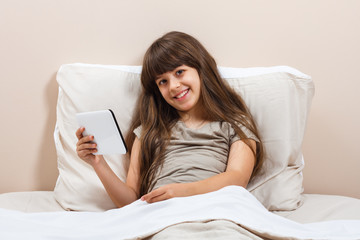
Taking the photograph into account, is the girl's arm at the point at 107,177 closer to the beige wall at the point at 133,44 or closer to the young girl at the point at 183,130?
the young girl at the point at 183,130

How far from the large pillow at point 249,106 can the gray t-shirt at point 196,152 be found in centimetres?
11

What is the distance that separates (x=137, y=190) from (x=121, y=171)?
10 centimetres

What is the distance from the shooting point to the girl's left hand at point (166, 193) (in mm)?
1034

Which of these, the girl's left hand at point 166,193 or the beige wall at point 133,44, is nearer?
the girl's left hand at point 166,193

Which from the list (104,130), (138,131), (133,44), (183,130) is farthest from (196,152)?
(133,44)

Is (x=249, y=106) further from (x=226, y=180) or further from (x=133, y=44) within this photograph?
(x=133, y=44)

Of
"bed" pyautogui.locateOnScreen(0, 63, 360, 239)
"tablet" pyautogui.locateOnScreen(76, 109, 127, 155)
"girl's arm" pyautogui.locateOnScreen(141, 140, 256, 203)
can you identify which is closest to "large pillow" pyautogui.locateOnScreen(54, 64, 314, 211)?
"bed" pyautogui.locateOnScreen(0, 63, 360, 239)

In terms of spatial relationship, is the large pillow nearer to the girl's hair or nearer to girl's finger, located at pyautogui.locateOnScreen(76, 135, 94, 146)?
the girl's hair

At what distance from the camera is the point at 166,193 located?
1.06m

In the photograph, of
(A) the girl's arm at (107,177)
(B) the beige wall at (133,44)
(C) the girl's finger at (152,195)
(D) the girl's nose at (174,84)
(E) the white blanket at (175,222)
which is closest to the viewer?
(E) the white blanket at (175,222)

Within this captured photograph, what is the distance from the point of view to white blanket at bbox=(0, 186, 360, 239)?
88 centimetres

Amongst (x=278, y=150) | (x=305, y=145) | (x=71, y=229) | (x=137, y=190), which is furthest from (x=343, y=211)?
(x=71, y=229)

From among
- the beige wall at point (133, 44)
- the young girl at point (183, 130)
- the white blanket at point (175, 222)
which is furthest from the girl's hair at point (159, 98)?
the white blanket at point (175, 222)

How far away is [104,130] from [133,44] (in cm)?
46
